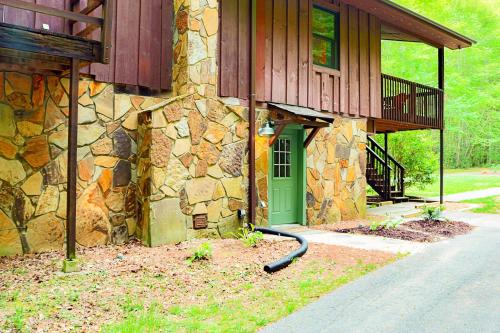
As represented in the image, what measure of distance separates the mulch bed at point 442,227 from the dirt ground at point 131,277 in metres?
2.69

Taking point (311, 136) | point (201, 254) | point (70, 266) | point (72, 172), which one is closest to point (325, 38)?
point (311, 136)

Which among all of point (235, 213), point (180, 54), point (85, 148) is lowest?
point (235, 213)

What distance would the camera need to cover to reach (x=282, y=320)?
147 inches

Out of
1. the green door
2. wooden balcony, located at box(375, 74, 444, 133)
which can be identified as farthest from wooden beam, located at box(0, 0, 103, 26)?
wooden balcony, located at box(375, 74, 444, 133)

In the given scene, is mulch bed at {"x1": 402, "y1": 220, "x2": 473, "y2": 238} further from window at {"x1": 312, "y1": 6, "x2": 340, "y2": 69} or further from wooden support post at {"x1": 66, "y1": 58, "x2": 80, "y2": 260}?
wooden support post at {"x1": 66, "y1": 58, "x2": 80, "y2": 260}

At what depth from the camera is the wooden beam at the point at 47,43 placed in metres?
4.57

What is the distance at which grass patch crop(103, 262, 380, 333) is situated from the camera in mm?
3518

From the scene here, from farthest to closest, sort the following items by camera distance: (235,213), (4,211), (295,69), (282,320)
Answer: (295,69), (235,213), (4,211), (282,320)

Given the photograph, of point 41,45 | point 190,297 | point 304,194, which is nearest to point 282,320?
point 190,297

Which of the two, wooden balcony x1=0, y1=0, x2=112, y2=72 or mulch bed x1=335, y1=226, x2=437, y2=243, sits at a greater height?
wooden balcony x1=0, y1=0, x2=112, y2=72

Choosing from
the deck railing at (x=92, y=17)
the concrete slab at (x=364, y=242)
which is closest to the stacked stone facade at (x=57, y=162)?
the deck railing at (x=92, y=17)

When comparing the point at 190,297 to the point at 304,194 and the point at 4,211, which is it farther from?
the point at 304,194

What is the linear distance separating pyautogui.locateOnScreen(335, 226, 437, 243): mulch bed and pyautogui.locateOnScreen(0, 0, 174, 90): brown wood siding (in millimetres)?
4578

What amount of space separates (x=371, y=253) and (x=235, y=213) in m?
2.46
